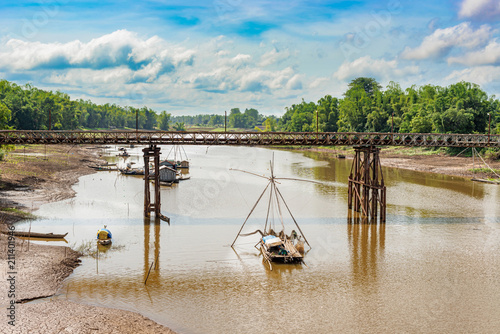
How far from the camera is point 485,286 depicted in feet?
87.8

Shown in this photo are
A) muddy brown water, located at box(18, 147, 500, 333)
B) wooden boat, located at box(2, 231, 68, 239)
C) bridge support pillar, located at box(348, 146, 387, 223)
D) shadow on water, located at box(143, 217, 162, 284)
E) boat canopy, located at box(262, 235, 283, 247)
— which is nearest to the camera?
muddy brown water, located at box(18, 147, 500, 333)

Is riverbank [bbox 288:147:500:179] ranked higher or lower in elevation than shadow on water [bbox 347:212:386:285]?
higher

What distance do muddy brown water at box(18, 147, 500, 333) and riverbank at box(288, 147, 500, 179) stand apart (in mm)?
28976

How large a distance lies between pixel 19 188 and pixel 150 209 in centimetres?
2162

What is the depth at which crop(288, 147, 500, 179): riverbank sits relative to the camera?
81312 mm

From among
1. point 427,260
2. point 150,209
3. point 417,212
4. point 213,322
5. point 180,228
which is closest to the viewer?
point 213,322

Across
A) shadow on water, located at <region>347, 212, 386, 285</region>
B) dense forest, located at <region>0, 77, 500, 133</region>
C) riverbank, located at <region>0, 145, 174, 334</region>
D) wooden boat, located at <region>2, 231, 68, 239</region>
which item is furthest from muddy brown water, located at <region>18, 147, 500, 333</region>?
dense forest, located at <region>0, 77, 500, 133</region>

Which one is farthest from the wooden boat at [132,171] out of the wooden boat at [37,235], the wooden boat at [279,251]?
the wooden boat at [279,251]

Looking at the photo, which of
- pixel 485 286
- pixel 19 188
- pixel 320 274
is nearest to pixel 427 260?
pixel 485 286

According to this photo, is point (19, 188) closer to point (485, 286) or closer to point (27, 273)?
point (27, 273)

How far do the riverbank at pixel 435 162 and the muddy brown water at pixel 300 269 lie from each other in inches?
1141

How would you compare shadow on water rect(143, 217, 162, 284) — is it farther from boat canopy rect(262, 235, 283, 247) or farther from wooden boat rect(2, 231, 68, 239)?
boat canopy rect(262, 235, 283, 247)

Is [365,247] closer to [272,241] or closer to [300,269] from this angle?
[300,269]

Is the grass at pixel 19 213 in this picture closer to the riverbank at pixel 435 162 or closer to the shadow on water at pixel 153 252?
the shadow on water at pixel 153 252
